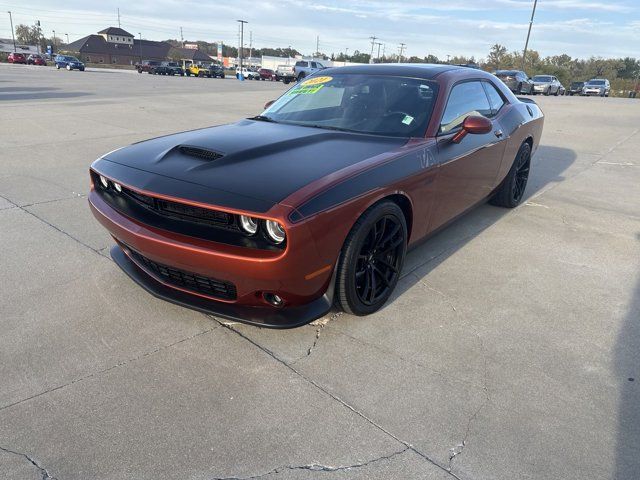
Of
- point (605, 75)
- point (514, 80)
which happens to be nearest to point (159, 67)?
point (514, 80)

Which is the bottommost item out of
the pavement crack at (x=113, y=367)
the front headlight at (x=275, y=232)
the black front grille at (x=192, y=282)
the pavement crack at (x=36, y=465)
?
the pavement crack at (x=36, y=465)

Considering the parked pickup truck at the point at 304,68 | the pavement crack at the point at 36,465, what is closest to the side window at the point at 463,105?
the pavement crack at the point at 36,465

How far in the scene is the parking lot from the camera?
1979 mm

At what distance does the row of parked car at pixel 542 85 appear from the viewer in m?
26.8

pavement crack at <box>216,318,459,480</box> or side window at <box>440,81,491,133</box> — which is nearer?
pavement crack at <box>216,318,459,480</box>

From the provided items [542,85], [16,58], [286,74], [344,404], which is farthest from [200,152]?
[16,58]

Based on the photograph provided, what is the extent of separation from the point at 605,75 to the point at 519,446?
3928 inches

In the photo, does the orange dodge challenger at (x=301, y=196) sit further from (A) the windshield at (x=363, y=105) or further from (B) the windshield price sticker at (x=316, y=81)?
(B) the windshield price sticker at (x=316, y=81)

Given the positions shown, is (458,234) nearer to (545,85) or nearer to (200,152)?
(200,152)

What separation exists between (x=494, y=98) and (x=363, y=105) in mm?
A: 1792

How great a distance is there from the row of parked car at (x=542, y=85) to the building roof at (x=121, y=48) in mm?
78200

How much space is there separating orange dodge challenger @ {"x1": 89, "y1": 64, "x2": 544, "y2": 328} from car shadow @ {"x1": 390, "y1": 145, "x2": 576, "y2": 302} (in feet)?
1.11

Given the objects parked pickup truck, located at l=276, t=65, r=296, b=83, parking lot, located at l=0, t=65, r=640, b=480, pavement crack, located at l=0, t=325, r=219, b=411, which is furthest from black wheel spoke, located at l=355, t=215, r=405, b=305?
parked pickup truck, located at l=276, t=65, r=296, b=83

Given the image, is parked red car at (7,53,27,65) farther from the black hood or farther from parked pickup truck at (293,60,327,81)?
the black hood
